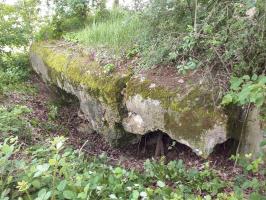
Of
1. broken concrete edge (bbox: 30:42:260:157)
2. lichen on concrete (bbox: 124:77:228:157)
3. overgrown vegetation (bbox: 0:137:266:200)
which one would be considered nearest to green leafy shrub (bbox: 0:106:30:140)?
overgrown vegetation (bbox: 0:137:266:200)

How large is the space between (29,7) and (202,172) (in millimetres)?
5854

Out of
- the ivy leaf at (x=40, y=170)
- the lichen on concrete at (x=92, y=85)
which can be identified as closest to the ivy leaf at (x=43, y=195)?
the ivy leaf at (x=40, y=170)

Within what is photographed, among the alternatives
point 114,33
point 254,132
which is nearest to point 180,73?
point 254,132

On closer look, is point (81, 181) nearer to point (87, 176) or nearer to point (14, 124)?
point (87, 176)

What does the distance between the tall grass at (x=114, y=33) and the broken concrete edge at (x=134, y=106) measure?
1.15 ft

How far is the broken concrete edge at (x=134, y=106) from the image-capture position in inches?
164

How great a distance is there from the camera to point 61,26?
25.5ft

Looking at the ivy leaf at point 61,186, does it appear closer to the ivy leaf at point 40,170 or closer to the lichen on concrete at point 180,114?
the ivy leaf at point 40,170

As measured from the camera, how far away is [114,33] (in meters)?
5.96

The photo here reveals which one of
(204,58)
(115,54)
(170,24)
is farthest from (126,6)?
(204,58)

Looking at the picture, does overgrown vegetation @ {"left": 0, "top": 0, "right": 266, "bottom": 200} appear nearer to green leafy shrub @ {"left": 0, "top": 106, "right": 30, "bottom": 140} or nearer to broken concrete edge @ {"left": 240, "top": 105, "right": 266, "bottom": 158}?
green leafy shrub @ {"left": 0, "top": 106, "right": 30, "bottom": 140}

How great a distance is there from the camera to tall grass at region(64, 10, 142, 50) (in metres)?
5.69

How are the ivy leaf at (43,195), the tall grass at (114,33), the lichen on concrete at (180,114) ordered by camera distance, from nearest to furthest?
the ivy leaf at (43,195), the lichen on concrete at (180,114), the tall grass at (114,33)

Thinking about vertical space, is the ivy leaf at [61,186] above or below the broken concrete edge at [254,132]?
above
